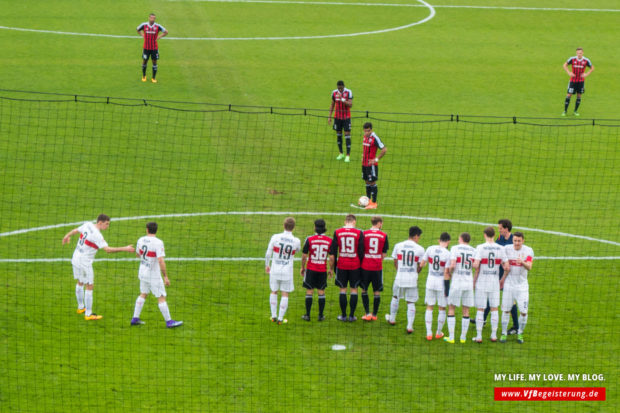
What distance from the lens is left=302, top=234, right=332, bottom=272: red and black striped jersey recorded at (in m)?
15.7

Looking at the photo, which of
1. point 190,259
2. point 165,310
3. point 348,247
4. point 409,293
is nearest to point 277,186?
Answer: point 190,259

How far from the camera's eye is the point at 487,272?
601 inches

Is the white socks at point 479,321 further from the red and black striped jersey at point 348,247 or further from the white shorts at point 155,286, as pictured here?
the white shorts at point 155,286

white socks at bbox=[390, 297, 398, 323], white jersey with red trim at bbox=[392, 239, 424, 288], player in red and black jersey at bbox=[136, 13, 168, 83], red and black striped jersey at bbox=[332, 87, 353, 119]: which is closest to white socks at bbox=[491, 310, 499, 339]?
white jersey with red trim at bbox=[392, 239, 424, 288]

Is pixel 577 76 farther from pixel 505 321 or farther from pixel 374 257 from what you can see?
pixel 374 257

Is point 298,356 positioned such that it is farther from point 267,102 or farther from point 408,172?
point 267,102

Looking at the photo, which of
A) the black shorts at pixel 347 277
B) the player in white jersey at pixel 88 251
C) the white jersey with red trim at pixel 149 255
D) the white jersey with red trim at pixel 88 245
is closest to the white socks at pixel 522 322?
the black shorts at pixel 347 277

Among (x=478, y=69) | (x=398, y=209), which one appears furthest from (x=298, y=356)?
(x=478, y=69)

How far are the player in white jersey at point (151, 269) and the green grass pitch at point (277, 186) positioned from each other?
43cm

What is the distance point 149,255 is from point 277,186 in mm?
8553

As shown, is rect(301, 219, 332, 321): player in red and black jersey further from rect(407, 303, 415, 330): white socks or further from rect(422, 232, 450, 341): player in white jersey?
rect(422, 232, 450, 341): player in white jersey

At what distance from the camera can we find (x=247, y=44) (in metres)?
36.9

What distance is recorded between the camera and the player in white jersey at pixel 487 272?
15184mm

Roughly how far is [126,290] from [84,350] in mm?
2544
